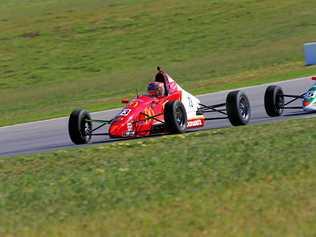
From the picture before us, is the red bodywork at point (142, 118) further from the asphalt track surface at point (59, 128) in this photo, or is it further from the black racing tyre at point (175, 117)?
the asphalt track surface at point (59, 128)

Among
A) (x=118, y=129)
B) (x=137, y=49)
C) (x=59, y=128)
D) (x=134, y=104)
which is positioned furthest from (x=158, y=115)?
(x=137, y=49)

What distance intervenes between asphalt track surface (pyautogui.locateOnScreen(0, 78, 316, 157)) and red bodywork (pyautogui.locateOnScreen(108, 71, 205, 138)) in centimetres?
83

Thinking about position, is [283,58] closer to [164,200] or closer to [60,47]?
[60,47]

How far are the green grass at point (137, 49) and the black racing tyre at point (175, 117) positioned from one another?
35.2 ft

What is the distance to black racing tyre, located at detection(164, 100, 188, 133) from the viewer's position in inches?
648

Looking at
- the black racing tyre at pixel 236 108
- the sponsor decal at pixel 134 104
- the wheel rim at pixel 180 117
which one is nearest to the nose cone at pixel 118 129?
the sponsor decal at pixel 134 104

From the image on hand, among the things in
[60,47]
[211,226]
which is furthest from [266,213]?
[60,47]

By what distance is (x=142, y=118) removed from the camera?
17031 mm

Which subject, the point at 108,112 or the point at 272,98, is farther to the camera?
the point at 108,112

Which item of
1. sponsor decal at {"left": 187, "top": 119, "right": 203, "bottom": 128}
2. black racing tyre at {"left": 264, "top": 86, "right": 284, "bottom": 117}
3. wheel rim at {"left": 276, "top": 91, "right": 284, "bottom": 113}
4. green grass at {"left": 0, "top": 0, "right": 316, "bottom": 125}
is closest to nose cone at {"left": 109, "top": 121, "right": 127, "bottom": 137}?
sponsor decal at {"left": 187, "top": 119, "right": 203, "bottom": 128}

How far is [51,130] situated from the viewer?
71.8 ft

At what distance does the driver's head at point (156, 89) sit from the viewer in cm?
1748

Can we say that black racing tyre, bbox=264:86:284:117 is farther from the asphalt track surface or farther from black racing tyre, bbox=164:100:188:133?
black racing tyre, bbox=164:100:188:133

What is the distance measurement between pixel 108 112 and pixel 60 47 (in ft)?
89.6
